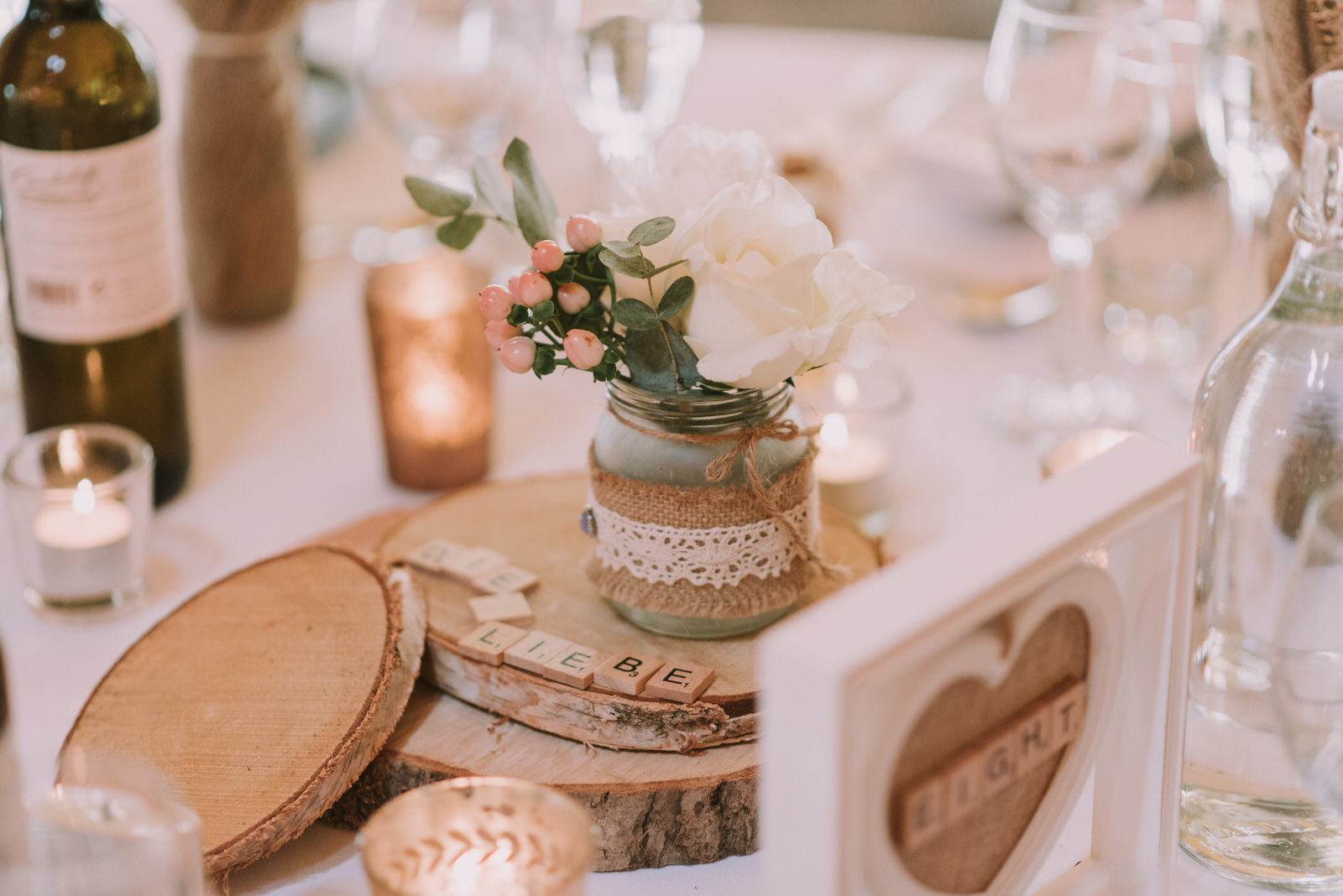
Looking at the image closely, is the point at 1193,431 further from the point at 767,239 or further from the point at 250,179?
the point at 250,179

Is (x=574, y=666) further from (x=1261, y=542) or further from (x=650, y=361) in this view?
(x=1261, y=542)

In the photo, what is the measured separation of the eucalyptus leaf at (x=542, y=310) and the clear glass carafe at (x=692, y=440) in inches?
2.2

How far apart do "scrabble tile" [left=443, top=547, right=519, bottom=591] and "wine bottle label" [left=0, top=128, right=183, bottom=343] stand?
0.27m

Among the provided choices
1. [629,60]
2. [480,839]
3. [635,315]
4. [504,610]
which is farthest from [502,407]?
[480,839]

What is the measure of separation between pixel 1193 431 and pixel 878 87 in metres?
0.85

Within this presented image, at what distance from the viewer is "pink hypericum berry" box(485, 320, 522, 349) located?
0.59 meters

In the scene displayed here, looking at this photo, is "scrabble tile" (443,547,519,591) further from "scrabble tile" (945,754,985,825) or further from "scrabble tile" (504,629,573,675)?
"scrabble tile" (945,754,985,825)

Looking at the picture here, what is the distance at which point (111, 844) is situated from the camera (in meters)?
0.43

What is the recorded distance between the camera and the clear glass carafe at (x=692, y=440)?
617mm

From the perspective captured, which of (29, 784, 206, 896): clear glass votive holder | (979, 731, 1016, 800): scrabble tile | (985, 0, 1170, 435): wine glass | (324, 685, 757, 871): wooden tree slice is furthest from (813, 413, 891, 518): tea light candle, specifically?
(29, 784, 206, 896): clear glass votive holder

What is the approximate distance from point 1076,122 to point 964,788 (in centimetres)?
61

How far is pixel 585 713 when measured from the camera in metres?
A: 0.62

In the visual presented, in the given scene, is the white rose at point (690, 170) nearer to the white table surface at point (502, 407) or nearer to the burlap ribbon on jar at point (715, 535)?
the burlap ribbon on jar at point (715, 535)

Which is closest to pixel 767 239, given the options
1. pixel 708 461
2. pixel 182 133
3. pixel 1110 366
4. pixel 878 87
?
pixel 708 461
